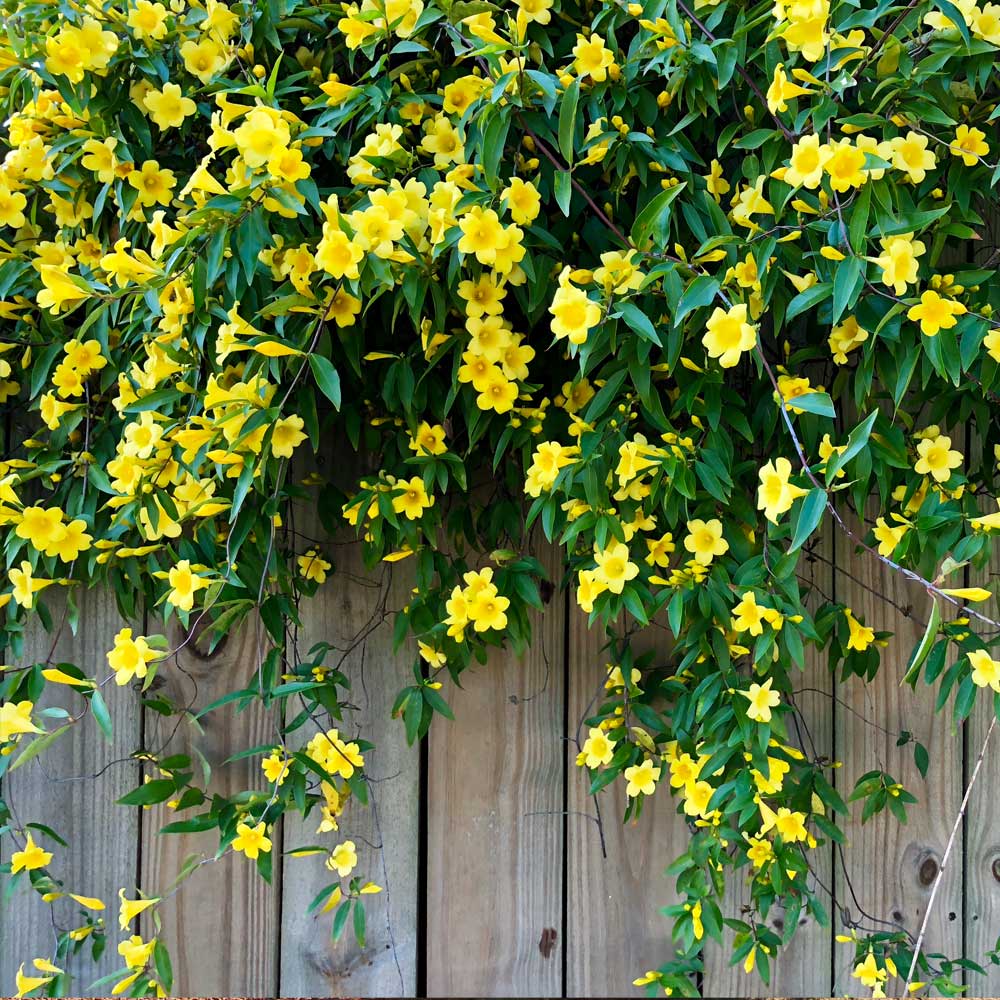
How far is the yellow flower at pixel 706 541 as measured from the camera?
117 cm

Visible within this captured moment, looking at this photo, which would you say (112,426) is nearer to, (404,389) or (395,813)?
(404,389)

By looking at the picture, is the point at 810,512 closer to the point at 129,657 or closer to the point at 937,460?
the point at 937,460

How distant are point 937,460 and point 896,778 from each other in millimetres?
604

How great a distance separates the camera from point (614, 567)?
115 centimetres

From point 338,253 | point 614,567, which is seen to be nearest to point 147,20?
point 338,253

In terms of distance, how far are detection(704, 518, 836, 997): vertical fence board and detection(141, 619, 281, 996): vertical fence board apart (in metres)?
0.72

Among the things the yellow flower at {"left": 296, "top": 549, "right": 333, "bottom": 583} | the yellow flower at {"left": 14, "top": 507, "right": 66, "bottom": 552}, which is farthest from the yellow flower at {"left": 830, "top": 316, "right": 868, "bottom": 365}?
the yellow flower at {"left": 14, "top": 507, "right": 66, "bottom": 552}

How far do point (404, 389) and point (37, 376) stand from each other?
0.53 meters

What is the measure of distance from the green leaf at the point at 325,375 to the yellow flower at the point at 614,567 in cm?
37

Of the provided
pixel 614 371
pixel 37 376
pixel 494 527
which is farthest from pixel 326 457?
pixel 614 371

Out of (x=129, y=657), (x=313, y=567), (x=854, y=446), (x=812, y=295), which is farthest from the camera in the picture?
(x=313, y=567)

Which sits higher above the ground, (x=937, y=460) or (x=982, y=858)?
(x=937, y=460)

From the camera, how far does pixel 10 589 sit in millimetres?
1376

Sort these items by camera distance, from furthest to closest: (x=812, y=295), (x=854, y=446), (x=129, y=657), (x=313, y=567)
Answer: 1. (x=313, y=567)
2. (x=129, y=657)
3. (x=812, y=295)
4. (x=854, y=446)
